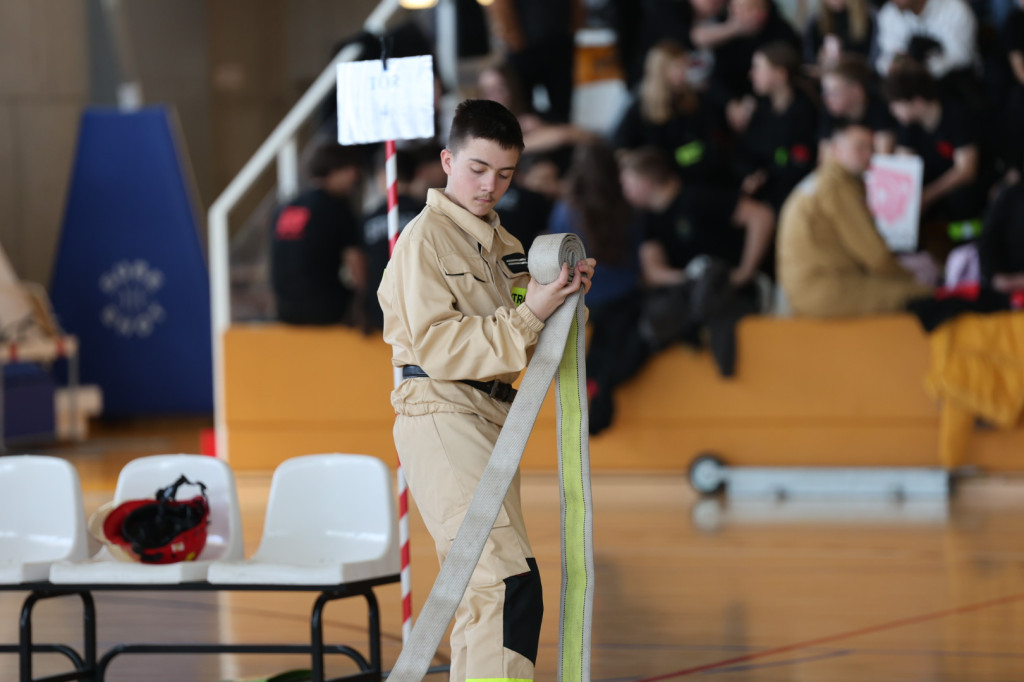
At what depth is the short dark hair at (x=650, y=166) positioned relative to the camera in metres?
8.17

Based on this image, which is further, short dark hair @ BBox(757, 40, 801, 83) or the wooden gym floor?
short dark hair @ BBox(757, 40, 801, 83)

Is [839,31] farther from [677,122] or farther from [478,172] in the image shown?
[478,172]

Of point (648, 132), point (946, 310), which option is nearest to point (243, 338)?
point (648, 132)

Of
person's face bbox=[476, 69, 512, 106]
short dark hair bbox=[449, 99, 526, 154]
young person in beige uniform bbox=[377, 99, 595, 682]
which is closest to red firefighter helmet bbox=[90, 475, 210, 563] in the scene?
young person in beige uniform bbox=[377, 99, 595, 682]

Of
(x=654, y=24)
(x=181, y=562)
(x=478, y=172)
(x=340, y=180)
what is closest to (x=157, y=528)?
(x=181, y=562)

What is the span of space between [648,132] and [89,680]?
18.8 feet

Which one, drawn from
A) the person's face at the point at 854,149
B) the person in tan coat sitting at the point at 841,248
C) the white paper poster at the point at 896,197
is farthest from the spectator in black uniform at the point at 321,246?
the white paper poster at the point at 896,197

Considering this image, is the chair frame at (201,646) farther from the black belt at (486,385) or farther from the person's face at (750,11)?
the person's face at (750,11)

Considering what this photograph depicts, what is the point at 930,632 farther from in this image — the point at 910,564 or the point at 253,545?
the point at 253,545

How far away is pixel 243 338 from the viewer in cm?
845

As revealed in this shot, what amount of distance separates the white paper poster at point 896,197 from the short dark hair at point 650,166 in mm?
1238

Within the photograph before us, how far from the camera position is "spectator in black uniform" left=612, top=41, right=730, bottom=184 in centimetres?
865

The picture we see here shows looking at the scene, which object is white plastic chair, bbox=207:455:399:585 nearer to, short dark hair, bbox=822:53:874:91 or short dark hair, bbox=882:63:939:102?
short dark hair, bbox=822:53:874:91

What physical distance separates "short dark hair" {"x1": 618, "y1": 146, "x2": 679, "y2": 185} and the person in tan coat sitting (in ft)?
2.54
